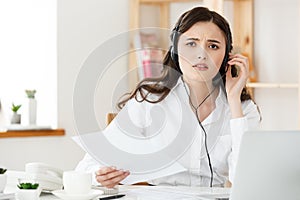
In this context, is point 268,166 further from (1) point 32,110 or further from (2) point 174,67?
(1) point 32,110

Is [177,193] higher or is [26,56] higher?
[26,56]

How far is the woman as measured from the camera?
230 centimetres

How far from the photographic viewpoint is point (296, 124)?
12.8 feet

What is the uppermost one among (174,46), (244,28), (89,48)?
(244,28)

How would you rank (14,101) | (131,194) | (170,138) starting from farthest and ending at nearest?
(14,101)
(170,138)
(131,194)

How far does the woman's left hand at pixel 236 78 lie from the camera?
8.02 ft

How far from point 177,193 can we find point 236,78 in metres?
0.61

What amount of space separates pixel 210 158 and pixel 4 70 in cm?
193

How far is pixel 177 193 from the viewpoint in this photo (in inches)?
80.5

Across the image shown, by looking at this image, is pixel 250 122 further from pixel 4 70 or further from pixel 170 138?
pixel 4 70

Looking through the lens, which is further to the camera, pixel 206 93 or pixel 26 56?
pixel 26 56

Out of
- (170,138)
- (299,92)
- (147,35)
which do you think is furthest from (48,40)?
(170,138)

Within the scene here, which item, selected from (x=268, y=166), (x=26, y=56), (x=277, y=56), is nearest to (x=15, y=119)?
(x=26, y=56)

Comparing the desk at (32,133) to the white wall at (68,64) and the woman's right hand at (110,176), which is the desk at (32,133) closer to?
the white wall at (68,64)
